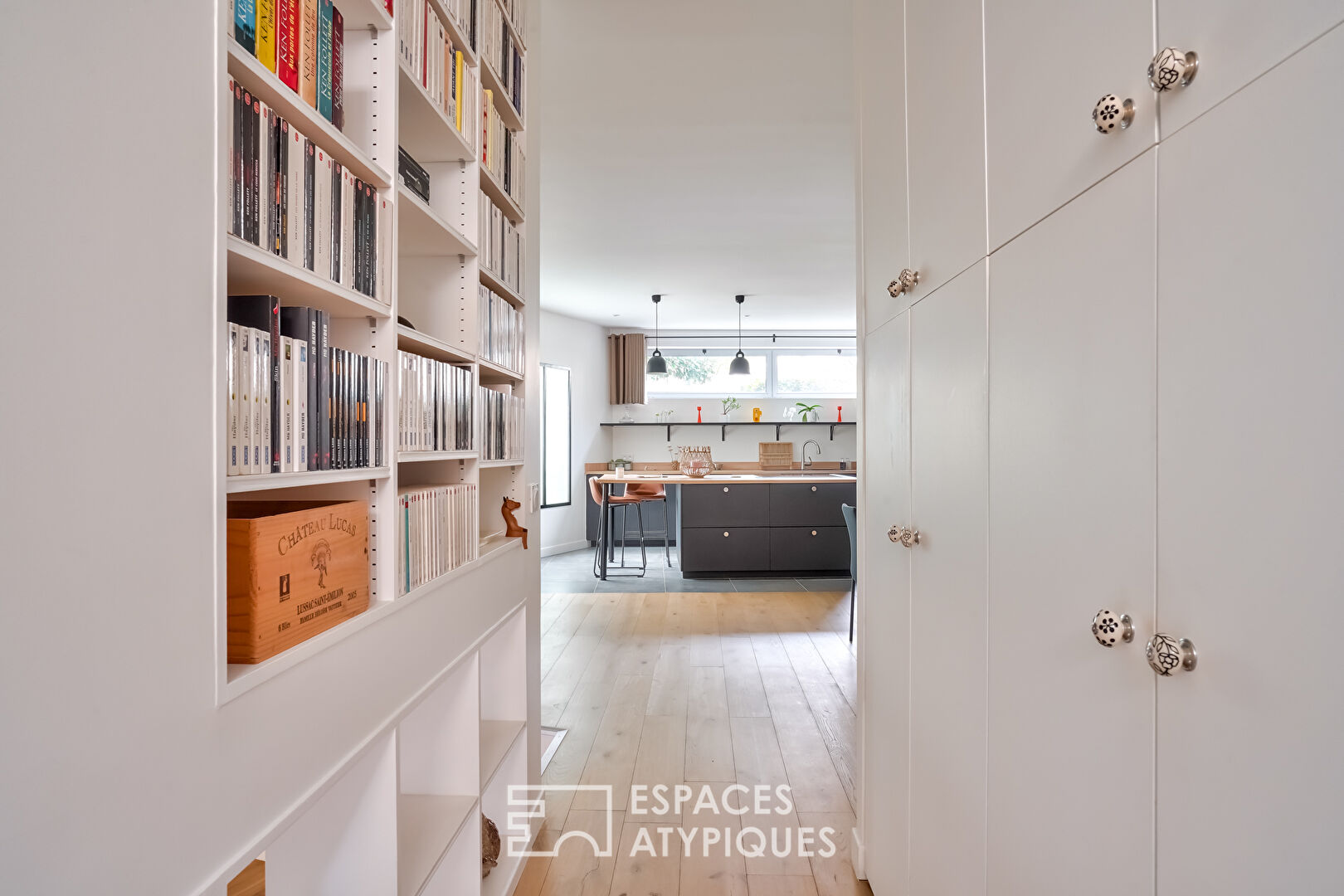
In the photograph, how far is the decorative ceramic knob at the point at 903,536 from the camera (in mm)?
1448

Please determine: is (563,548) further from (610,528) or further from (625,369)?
(625,369)

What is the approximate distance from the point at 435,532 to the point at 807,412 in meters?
7.58

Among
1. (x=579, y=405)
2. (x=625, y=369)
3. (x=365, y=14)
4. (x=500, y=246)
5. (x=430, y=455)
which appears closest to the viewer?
(x=365, y=14)

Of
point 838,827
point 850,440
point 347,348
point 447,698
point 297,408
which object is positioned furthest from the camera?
point 850,440

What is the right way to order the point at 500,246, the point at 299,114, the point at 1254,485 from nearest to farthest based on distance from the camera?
1. the point at 1254,485
2. the point at 299,114
3. the point at 500,246

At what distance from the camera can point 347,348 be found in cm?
124

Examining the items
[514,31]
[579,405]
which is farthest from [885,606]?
[579,405]

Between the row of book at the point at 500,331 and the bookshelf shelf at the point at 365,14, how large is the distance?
2.07ft

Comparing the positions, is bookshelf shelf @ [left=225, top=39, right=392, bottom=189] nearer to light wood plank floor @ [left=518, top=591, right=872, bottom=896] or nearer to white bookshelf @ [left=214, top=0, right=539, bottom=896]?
white bookshelf @ [left=214, top=0, right=539, bottom=896]

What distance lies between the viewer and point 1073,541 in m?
0.84

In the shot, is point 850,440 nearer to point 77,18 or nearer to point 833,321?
point 833,321

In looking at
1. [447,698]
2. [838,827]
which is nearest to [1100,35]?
[447,698]

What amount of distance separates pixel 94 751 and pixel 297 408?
48cm
